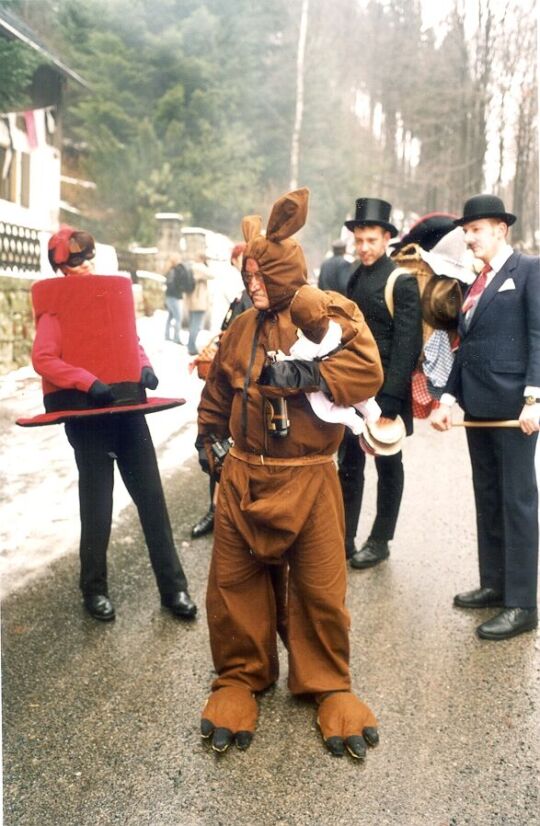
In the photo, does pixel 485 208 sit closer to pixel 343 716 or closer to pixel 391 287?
pixel 391 287

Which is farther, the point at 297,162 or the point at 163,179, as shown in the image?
the point at 163,179

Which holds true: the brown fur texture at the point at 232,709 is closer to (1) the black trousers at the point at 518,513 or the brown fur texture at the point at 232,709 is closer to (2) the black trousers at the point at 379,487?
(1) the black trousers at the point at 518,513

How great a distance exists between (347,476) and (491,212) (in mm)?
1598

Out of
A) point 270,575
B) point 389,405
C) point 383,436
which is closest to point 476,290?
point 389,405

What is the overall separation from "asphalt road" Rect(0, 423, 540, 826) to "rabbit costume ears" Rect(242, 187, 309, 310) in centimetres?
148

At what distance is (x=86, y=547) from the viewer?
342 cm

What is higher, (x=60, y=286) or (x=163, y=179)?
(x=163, y=179)

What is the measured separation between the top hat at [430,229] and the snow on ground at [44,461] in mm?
1259

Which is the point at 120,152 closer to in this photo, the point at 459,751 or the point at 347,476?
the point at 347,476

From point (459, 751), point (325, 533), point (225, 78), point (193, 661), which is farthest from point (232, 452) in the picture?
point (225, 78)

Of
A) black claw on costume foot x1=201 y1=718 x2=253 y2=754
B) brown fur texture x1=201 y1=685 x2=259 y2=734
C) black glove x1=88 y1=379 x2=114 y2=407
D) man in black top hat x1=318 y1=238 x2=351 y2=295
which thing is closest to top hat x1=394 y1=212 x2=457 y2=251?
black glove x1=88 y1=379 x2=114 y2=407

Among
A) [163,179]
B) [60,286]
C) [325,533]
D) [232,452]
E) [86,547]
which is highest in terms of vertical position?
[163,179]

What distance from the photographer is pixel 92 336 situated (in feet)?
10.2

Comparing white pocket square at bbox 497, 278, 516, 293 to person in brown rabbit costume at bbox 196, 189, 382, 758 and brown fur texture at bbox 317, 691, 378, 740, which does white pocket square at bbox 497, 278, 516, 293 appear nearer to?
person in brown rabbit costume at bbox 196, 189, 382, 758
